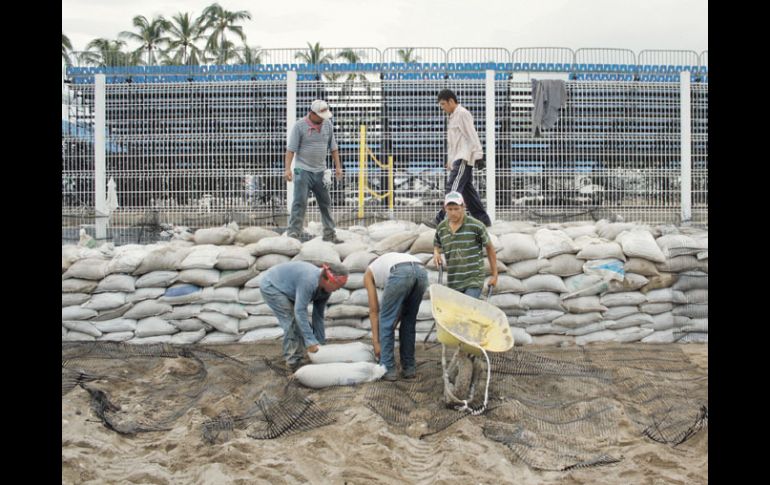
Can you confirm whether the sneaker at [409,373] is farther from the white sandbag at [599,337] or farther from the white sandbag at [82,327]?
the white sandbag at [82,327]

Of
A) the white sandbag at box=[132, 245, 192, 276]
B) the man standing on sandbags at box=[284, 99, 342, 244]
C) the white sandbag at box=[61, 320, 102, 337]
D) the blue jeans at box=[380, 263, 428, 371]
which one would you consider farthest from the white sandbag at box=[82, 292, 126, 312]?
the blue jeans at box=[380, 263, 428, 371]

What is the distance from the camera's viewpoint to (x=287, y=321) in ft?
15.3

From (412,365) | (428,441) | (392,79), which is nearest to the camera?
(428,441)

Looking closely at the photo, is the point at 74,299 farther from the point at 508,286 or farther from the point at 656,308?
the point at 656,308

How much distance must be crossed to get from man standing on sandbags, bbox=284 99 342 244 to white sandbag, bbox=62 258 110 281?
1668mm

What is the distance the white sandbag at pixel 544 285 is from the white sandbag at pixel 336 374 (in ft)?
5.65

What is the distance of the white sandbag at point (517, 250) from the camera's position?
5488 millimetres

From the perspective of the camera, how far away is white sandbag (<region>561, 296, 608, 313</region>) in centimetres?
546

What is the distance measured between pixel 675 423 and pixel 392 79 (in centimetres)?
494

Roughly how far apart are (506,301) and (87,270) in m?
3.66

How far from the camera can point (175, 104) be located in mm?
7629

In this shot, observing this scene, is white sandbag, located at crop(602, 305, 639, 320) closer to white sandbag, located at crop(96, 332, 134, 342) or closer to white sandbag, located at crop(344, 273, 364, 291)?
white sandbag, located at crop(344, 273, 364, 291)
